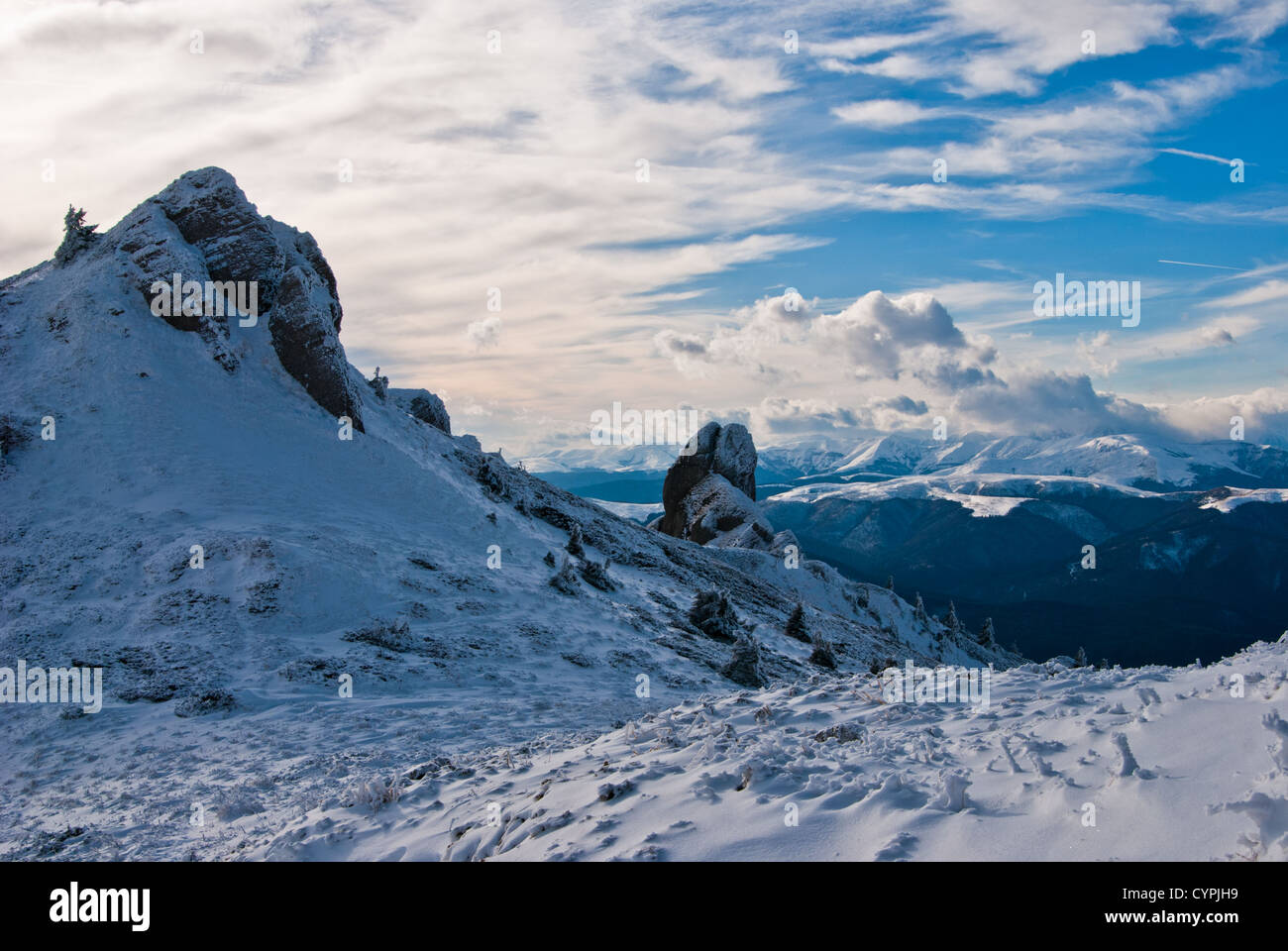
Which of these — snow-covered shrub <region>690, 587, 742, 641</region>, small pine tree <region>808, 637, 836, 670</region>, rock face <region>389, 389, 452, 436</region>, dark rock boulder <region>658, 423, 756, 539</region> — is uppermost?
rock face <region>389, 389, 452, 436</region>

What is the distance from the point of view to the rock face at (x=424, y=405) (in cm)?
6656

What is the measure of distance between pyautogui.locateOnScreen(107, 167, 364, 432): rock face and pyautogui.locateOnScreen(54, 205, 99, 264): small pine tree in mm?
1036

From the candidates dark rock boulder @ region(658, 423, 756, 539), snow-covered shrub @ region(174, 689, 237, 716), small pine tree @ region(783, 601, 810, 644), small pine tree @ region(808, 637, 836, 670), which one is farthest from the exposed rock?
dark rock boulder @ region(658, 423, 756, 539)

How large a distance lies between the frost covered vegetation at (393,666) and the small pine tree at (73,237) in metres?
0.47

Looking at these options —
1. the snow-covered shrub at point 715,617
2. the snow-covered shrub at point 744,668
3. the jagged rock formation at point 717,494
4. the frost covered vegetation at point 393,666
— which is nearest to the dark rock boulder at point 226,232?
the frost covered vegetation at point 393,666

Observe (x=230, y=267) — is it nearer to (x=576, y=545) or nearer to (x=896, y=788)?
(x=576, y=545)

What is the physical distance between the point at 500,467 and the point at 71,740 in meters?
35.3

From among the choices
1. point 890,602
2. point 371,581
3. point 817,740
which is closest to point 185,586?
point 371,581

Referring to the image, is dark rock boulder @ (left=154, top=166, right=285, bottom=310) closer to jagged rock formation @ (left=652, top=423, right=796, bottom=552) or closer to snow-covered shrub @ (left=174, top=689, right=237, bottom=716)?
snow-covered shrub @ (left=174, top=689, right=237, bottom=716)

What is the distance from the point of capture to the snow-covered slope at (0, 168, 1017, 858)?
16.1m

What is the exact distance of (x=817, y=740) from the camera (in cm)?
1018

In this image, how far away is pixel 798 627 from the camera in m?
42.5

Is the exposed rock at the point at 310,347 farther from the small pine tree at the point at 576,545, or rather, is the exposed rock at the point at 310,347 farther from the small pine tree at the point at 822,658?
the small pine tree at the point at 822,658
